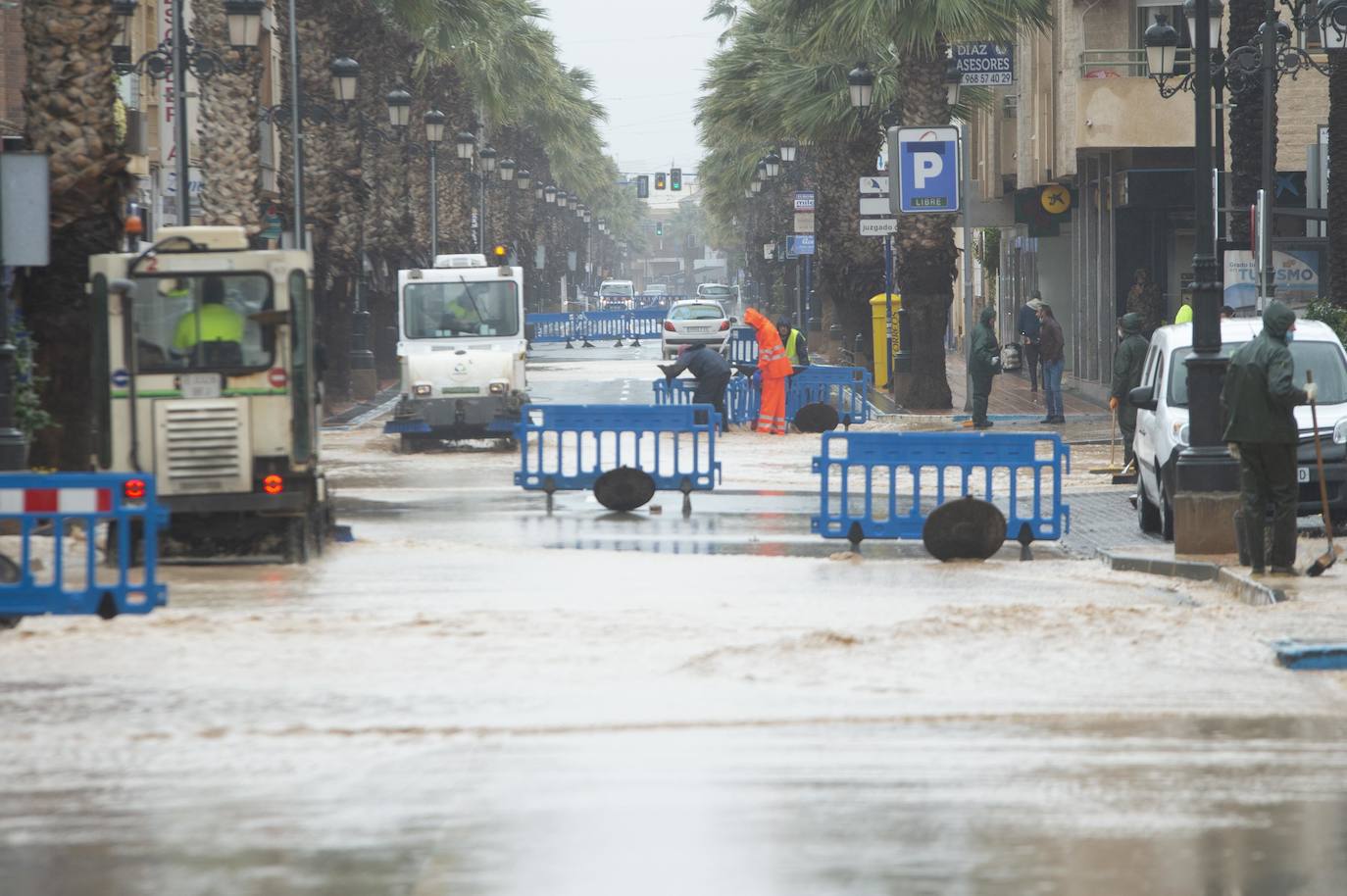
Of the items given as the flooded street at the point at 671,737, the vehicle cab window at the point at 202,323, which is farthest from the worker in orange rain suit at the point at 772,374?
the vehicle cab window at the point at 202,323

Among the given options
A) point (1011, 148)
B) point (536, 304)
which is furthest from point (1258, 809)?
point (536, 304)

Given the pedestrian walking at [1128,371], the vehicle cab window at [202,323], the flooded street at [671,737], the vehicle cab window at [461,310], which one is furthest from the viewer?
the vehicle cab window at [461,310]

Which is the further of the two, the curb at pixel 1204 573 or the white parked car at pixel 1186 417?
the white parked car at pixel 1186 417

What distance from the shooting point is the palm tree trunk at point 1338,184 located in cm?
2445

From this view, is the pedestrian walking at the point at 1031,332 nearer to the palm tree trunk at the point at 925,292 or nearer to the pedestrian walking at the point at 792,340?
the palm tree trunk at the point at 925,292

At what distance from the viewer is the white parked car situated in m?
17.6

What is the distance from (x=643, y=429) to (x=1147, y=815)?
14647 millimetres

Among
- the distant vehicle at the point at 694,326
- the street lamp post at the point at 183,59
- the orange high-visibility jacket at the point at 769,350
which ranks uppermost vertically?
the street lamp post at the point at 183,59

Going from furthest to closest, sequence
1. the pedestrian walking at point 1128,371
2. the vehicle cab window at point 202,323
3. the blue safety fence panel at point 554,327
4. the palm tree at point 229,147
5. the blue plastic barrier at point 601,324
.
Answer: the blue plastic barrier at point 601,324
the blue safety fence panel at point 554,327
the palm tree at point 229,147
the pedestrian walking at point 1128,371
the vehicle cab window at point 202,323

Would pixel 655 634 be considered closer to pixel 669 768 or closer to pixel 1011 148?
pixel 669 768

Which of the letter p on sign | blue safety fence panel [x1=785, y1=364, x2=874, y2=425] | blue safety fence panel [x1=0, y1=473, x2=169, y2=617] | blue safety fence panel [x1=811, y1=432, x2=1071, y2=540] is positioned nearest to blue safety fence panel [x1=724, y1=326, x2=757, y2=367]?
blue safety fence panel [x1=785, y1=364, x2=874, y2=425]

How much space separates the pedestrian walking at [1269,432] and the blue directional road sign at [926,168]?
53.3 feet

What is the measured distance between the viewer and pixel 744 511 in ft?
67.9

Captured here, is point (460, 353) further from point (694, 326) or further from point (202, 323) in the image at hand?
point (694, 326)
